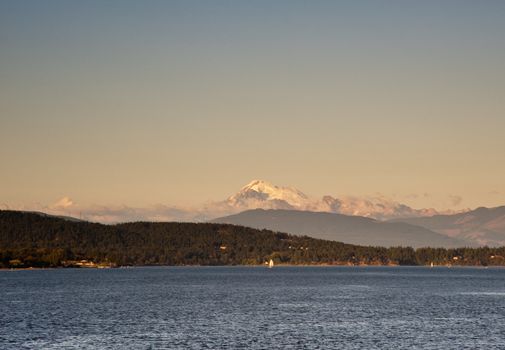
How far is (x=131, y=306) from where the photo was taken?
175m

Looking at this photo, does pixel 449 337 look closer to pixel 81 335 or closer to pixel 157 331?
pixel 157 331

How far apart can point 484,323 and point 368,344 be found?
34.7 metres

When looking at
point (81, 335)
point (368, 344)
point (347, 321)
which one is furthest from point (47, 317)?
point (368, 344)

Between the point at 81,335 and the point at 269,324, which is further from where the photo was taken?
the point at 269,324

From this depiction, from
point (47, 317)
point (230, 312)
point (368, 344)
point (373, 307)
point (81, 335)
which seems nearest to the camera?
point (368, 344)

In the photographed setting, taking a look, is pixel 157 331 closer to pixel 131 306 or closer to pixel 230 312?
pixel 230 312

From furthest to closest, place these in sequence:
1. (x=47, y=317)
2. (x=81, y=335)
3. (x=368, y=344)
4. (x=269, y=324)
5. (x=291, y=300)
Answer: (x=291, y=300) < (x=47, y=317) < (x=269, y=324) < (x=81, y=335) < (x=368, y=344)

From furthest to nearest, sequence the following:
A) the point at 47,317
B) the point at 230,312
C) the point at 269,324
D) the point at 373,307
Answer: the point at 373,307
the point at 230,312
the point at 47,317
the point at 269,324

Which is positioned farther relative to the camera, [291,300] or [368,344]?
[291,300]

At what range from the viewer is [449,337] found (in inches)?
4788

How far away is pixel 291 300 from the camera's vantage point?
19738cm

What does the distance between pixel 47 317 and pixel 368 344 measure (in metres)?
59.0

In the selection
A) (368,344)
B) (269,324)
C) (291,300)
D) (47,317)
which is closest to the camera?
(368,344)

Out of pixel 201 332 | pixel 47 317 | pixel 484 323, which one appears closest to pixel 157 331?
pixel 201 332
